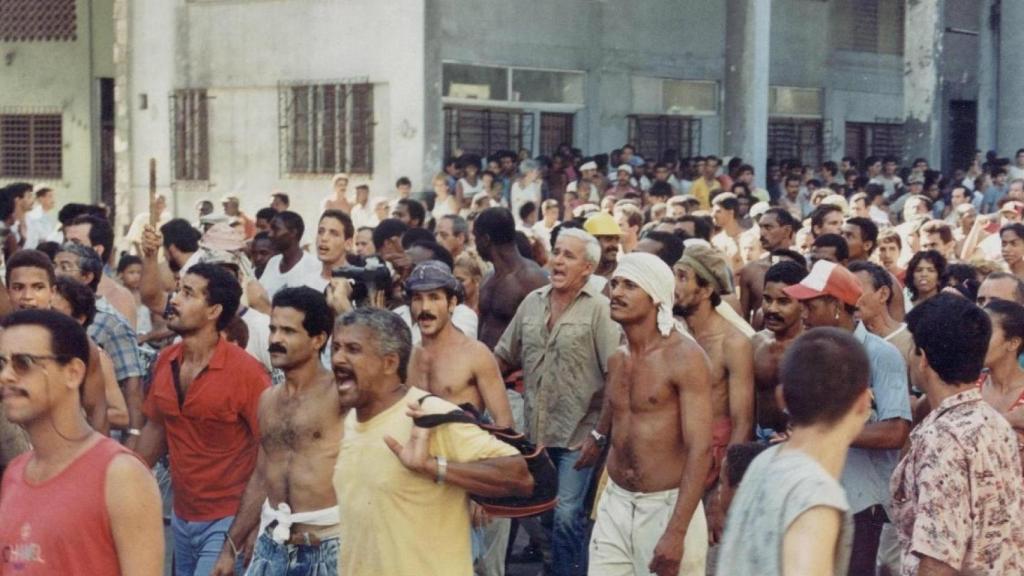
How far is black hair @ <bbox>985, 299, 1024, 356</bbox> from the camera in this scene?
6.43 m

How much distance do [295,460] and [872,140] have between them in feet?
81.8

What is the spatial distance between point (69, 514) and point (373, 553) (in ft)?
4.03

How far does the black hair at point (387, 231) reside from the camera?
458 inches

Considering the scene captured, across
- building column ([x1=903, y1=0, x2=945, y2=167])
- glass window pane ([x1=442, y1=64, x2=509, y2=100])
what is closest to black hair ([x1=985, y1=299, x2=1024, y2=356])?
glass window pane ([x1=442, y1=64, x2=509, y2=100])

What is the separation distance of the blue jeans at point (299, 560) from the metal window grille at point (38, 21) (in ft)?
72.5

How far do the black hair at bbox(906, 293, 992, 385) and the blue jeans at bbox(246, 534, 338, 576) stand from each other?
2252 mm

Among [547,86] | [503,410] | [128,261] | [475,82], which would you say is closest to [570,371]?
[503,410]

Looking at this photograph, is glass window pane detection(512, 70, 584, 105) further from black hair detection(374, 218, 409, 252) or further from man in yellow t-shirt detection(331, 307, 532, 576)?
man in yellow t-shirt detection(331, 307, 532, 576)

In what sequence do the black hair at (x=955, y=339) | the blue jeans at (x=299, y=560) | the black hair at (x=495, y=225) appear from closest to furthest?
the black hair at (x=955, y=339), the blue jeans at (x=299, y=560), the black hair at (x=495, y=225)

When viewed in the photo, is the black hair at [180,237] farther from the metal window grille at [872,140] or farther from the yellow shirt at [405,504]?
the metal window grille at [872,140]

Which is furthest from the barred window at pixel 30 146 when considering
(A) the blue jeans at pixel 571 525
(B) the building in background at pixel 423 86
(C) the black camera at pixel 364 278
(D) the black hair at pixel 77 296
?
(A) the blue jeans at pixel 571 525

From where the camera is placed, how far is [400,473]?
538 cm

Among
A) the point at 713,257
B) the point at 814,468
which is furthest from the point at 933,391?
the point at 713,257

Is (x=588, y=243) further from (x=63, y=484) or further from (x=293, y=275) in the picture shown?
(x=63, y=484)
